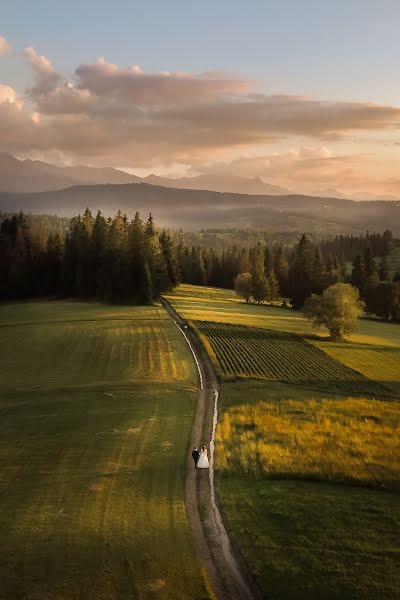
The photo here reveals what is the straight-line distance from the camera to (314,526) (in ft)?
69.1

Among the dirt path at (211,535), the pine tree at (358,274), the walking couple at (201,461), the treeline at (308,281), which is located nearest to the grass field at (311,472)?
the dirt path at (211,535)

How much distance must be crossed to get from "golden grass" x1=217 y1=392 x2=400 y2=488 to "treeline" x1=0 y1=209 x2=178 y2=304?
6333 cm

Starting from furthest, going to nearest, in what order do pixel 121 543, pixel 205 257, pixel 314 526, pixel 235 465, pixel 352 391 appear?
pixel 205 257 → pixel 352 391 → pixel 235 465 → pixel 314 526 → pixel 121 543

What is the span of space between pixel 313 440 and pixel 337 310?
53.1 m

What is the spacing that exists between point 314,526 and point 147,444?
12264mm

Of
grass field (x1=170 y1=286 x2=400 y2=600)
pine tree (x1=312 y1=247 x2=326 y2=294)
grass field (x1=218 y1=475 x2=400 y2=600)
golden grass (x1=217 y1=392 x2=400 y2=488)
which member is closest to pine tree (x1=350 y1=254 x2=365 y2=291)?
pine tree (x1=312 y1=247 x2=326 y2=294)

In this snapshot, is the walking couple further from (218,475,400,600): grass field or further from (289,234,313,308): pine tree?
(289,234,313,308): pine tree

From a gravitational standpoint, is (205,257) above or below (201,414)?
above

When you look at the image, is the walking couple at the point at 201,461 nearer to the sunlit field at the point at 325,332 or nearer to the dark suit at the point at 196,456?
the dark suit at the point at 196,456

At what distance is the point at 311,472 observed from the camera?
26.8m

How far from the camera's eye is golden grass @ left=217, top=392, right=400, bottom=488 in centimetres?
2709

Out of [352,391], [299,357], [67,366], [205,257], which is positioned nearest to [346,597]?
[352,391]

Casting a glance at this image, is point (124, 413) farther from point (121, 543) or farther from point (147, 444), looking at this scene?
point (121, 543)

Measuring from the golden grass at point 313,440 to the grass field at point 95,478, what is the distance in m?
3.59
